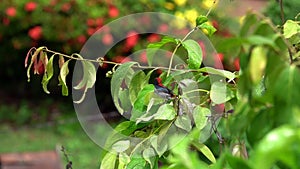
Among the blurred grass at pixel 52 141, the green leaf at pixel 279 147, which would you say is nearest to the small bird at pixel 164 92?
the green leaf at pixel 279 147

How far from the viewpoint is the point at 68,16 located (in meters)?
5.59

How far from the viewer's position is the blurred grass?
5.01 m

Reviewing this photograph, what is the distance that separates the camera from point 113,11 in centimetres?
553

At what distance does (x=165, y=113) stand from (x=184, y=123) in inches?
1.7

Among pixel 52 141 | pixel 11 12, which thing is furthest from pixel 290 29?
pixel 11 12

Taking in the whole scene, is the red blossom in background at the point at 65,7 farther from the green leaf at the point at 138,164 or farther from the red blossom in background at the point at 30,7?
the green leaf at the point at 138,164

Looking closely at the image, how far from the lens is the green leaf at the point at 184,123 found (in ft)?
3.42

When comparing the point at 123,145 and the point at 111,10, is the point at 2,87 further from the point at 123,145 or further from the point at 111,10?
the point at 123,145

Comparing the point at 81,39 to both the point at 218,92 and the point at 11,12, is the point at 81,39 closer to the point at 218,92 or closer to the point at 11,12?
the point at 11,12

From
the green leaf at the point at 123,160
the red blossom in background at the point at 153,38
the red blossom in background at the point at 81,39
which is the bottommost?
the green leaf at the point at 123,160

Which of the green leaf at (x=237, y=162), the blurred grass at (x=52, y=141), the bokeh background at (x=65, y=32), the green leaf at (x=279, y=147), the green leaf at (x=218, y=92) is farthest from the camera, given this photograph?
the bokeh background at (x=65, y=32)

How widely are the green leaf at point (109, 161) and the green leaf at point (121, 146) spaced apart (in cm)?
2

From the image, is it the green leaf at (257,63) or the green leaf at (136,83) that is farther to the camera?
the green leaf at (136,83)

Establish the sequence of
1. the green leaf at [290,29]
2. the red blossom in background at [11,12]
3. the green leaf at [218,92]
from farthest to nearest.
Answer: the red blossom in background at [11,12] < the green leaf at [290,29] < the green leaf at [218,92]
